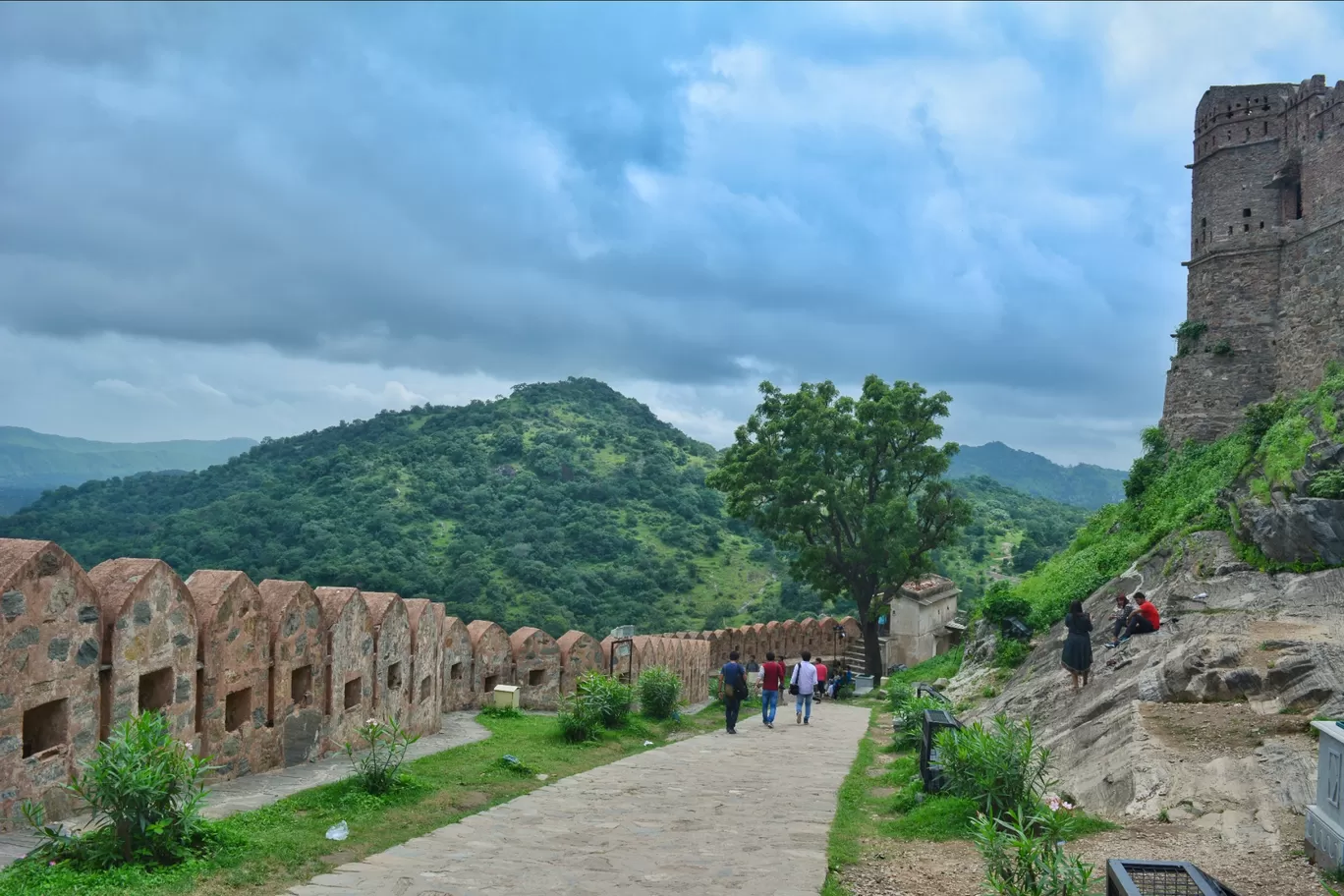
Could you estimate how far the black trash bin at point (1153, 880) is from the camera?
441 centimetres

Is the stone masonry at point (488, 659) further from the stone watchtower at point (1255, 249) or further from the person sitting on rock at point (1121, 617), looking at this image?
the stone watchtower at point (1255, 249)

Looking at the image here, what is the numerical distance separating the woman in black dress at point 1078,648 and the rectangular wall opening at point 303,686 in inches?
392

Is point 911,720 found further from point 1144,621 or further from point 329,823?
point 329,823

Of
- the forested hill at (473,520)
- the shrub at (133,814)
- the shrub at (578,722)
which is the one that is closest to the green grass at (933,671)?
the shrub at (578,722)

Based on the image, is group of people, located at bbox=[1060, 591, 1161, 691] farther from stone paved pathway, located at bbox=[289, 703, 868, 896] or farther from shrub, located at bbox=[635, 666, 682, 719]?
shrub, located at bbox=[635, 666, 682, 719]

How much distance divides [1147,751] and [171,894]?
8.13 meters

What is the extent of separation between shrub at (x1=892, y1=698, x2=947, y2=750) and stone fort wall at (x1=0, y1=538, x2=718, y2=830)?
22.3ft

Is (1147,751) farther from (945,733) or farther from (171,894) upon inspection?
(171,894)

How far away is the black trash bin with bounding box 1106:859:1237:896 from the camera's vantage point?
441 centimetres

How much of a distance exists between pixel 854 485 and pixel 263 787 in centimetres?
2307

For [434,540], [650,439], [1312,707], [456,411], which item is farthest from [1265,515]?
[456,411]

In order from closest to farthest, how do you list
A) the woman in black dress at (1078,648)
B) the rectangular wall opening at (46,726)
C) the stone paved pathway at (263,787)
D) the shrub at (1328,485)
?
the stone paved pathway at (263,787) → the rectangular wall opening at (46,726) → the woman in black dress at (1078,648) → the shrub at (1328,485)

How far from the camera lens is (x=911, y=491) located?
30.1m

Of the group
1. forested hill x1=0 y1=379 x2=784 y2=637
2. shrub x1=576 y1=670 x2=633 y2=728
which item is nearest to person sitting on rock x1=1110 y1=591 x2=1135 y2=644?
shrub x1=576 y1=670 x2=633 y2=728
